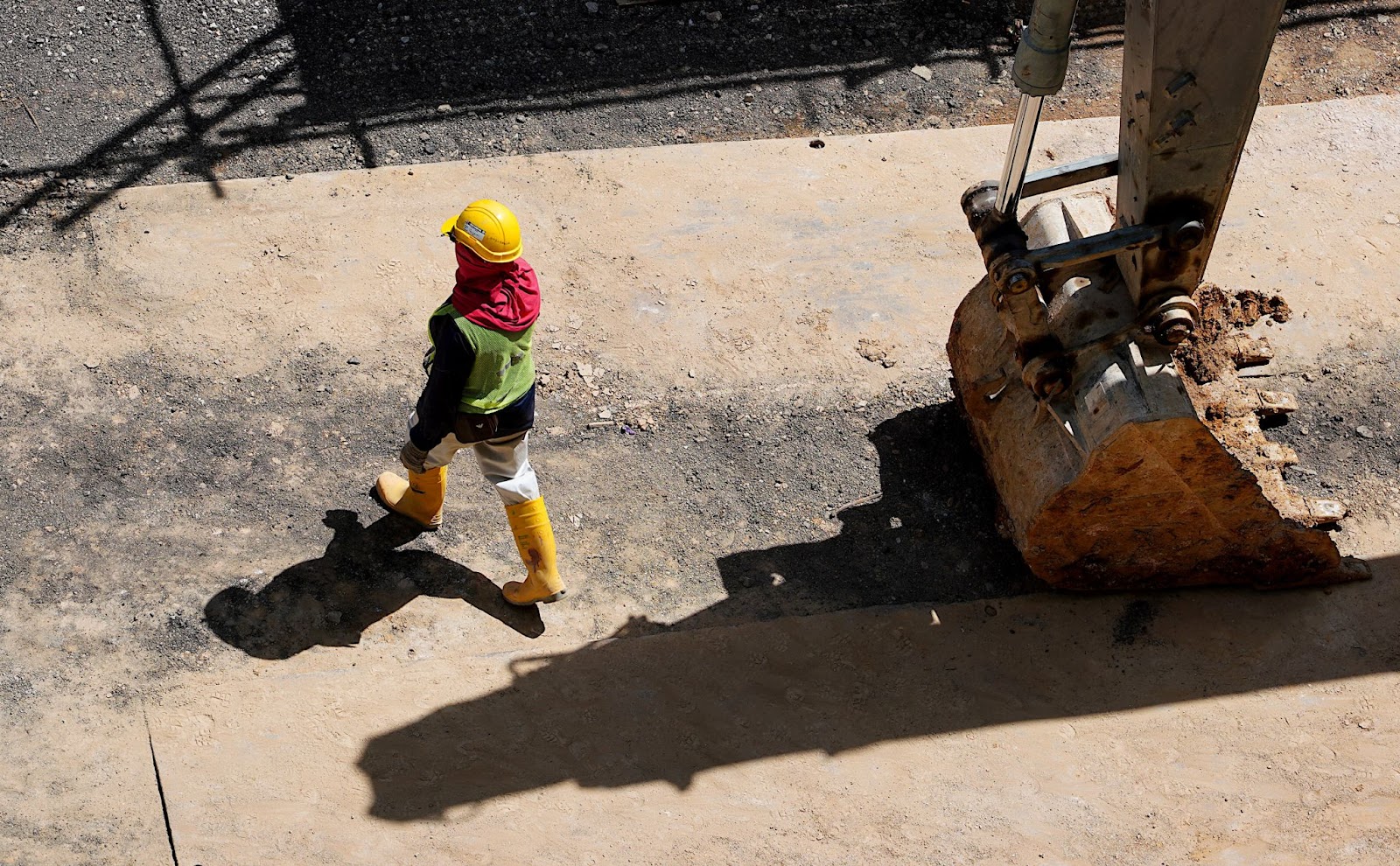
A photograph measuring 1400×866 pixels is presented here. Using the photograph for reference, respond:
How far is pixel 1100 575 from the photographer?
208 inches

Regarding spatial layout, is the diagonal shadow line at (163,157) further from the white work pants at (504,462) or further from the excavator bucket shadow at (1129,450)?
the excavator bucket shadow at (1129,450)

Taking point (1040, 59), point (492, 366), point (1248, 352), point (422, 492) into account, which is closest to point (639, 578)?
point (422, 492)

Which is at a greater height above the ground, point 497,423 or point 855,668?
point 497,423

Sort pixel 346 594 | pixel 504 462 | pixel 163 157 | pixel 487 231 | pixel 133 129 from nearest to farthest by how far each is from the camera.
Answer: pixel 487 231 < pixel 504 462 < pixel 346 594 < pixel 163 157 < pixel 133 129

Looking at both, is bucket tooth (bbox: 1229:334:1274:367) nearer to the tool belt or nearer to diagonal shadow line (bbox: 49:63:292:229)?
the tool belt

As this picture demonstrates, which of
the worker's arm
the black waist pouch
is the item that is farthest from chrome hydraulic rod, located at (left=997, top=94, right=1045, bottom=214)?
the worker's arm

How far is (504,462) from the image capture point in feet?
16.1

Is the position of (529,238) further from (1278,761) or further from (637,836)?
(1278,761)

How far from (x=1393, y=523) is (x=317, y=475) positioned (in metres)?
5.04

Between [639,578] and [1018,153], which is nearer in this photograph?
[1018,153]

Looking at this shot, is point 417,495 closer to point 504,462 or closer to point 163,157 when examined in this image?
point 504,462

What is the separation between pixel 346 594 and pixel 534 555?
33.7 inches

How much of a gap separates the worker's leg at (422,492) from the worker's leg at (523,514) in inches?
8.9

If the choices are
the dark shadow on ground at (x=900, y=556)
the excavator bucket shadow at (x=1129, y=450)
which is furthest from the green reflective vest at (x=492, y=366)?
the excavator bucket shadow at (x=1129, y=450)
